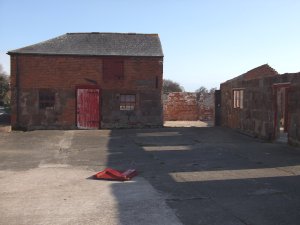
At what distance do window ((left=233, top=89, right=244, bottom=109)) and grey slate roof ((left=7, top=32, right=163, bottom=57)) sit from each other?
15.9 ft

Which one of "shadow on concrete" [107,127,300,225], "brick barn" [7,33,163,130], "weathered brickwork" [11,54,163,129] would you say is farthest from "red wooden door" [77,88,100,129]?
"shadow on concrete" [107,127,300,225]

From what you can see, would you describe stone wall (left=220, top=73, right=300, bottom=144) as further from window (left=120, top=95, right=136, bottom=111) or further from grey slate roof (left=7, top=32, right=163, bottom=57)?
grey slate roof (left=7, top=32, right=163, bottom=57)

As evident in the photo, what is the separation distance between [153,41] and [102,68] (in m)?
3.92

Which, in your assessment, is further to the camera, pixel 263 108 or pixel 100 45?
pixel 100 45

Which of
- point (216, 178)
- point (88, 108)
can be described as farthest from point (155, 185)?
point (88, 108)

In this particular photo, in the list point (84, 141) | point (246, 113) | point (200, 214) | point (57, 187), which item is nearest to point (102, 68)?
point (84, 141)

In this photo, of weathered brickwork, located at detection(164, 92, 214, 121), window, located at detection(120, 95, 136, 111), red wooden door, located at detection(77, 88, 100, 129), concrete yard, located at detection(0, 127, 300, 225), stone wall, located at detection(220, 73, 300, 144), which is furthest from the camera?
weathered brickwork, located at detection(164, 92, 214, 121)

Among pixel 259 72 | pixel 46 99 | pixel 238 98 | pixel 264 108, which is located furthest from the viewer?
pixel 259 72

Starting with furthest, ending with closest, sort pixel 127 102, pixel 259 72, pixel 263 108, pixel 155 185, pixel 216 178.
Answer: pixel 259 72 → pixel 127 102 → pixel 263 108 → pixel 216 178 → pixel 155 185

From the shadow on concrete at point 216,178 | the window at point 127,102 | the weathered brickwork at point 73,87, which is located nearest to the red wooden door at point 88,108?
the weathered brickwork at point 73,87

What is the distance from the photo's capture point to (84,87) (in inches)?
896

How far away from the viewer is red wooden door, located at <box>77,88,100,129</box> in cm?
2278

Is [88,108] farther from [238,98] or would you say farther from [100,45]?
[238,98]

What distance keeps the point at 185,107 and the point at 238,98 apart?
1515 cm
